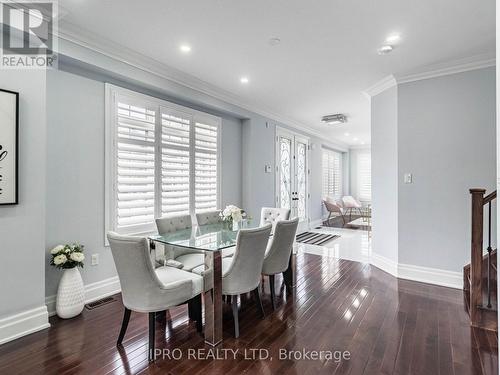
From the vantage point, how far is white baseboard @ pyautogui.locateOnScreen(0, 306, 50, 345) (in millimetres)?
2242

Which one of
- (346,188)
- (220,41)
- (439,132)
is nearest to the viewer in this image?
(220,41)

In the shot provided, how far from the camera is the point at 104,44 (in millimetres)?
2908

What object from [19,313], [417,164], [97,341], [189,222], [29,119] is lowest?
[97,341]

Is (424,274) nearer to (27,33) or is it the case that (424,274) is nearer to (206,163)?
(206,163)

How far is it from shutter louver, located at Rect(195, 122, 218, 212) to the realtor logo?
2123 millimetres

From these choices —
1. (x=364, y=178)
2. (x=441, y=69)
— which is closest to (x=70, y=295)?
(x=441, y=69)

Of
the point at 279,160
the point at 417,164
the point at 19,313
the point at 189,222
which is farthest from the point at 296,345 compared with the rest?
the point at 279,160

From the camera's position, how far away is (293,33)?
274cm

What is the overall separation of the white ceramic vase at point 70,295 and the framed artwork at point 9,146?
0.88 meters

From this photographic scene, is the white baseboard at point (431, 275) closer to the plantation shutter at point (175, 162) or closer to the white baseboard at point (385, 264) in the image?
the white baseboard at point (385, 264)

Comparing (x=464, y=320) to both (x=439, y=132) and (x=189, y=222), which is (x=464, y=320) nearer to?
(x=439, y=132)

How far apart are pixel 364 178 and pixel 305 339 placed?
31.2ft

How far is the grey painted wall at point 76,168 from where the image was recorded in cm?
275

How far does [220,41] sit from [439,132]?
302 centimetres
